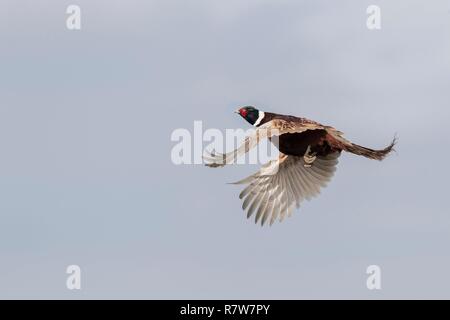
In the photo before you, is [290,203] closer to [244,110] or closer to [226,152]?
[244,110]

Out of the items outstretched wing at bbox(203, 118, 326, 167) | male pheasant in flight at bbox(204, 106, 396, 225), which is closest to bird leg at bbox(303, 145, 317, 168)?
male pheasant in flight at bbox(204, 106, 396, 225)

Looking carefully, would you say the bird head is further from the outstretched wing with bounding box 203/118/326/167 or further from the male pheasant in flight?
the outstretched wing with bounding box 203/118/326/167

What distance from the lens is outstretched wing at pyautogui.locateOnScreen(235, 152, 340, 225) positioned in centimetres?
2589

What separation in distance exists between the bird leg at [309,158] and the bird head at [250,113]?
120 centimetres

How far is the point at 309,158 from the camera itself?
86.9 ft

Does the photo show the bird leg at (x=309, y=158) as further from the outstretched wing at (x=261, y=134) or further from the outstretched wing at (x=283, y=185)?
the outstretched wing at (x=261, y=134)

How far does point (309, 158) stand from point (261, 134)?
302 centimetres

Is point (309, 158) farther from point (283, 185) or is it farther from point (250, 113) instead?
point (250, 113)

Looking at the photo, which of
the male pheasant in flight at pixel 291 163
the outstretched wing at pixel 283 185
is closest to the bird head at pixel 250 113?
the male pheasant in flight at pixel 291 163

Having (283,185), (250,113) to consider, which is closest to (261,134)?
(250,113)

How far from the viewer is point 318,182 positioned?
26.9m

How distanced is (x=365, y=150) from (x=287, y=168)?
1874 mm
